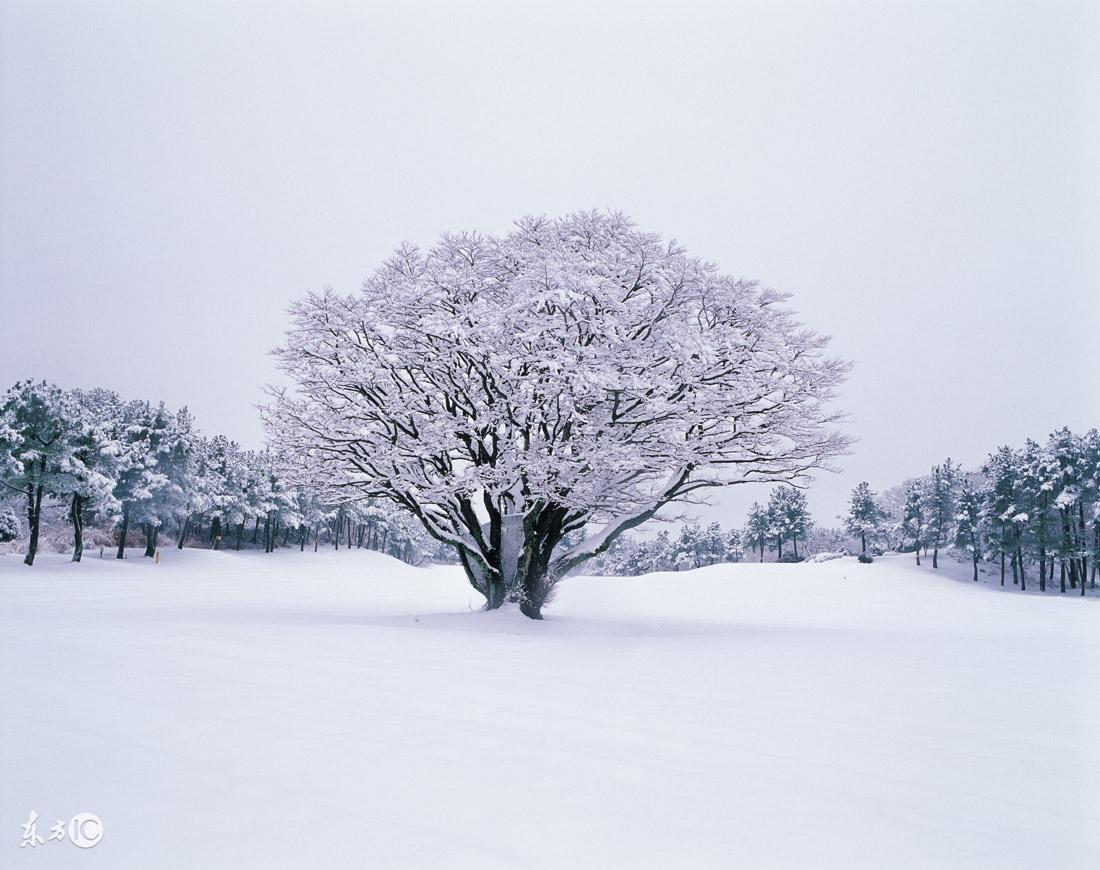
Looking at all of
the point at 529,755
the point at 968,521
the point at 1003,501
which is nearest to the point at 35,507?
the point at 529,755

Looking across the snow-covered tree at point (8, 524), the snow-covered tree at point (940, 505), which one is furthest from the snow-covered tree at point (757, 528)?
the snow-covered tree at point (8, 524)

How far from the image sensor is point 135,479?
140 feet

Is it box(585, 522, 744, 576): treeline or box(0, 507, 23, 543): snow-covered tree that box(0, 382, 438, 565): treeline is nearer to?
box(0, 507, 23, 543): snow-covered tree

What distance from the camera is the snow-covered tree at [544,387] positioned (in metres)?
12.4

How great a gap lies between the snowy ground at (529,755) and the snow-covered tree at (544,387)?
4991 millimetres

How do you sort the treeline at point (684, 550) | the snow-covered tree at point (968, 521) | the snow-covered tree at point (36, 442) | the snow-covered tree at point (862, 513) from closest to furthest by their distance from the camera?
1. the snow-covered tree at point (36, 442)
2. the snow-covered tree at point (968, 521)
3. the snow-covered tree at point (862, 513)
4. the treeline at point (684, 550)

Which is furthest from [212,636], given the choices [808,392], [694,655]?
[808,392]

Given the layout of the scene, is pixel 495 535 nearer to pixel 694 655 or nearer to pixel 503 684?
pixel 694 655

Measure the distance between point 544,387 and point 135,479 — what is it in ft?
138

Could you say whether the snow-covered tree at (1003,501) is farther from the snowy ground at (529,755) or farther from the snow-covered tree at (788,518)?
the snowy ground at (529,755)

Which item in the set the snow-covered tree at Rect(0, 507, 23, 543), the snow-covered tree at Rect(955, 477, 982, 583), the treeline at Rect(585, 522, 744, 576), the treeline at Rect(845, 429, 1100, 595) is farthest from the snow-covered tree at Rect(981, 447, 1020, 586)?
the snow-covered tree at Rect(0, 507, 23, 543)

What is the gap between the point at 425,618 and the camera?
14.4 metres

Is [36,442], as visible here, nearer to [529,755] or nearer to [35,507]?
[35,507]

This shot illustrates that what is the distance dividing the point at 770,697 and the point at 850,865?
147 inches
